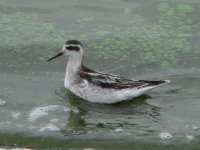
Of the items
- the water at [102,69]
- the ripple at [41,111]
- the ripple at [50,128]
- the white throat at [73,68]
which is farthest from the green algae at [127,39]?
the ripple at [50,128]

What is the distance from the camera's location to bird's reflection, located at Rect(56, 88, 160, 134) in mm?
8883

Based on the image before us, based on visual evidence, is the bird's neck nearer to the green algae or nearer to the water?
the water

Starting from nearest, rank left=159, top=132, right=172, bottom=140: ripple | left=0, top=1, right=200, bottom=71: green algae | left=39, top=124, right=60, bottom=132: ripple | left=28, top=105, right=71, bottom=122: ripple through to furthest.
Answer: left=159, top=132, right=172, bottom=140: ripple, left=39, top=124, right=60, bottom=132: ripple, left=28, top=105, right=71, bottom=122: ripple, left=0, top=1, right=200, bottom=71: green algae

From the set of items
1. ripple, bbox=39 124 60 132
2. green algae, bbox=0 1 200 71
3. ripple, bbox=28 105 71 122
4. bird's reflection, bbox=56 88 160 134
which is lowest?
ripple, bbox=39 124 60 132

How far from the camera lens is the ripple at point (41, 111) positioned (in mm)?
9023

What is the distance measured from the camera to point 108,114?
9.36 metres

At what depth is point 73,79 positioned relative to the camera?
10023 millimetres

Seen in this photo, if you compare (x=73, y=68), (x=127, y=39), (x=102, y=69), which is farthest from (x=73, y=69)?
(x=127, y=39)

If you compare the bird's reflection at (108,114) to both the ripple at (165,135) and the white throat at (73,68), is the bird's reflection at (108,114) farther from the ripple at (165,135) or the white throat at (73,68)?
the ripple at (165,135)

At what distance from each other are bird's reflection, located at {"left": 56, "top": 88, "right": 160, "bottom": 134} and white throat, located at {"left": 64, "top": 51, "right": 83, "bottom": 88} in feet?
0.67

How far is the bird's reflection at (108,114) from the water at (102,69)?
0.05ft

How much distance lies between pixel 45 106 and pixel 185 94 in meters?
2.13

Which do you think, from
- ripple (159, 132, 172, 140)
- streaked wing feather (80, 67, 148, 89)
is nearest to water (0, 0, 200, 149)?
ripple (159, 132, 172, 140)

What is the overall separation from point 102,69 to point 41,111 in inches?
67.0
